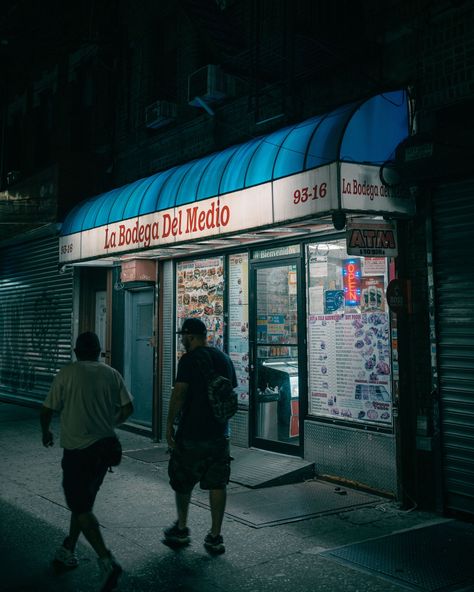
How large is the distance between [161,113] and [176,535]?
809cm

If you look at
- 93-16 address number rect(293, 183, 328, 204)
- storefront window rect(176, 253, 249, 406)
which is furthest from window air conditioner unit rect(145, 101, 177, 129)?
93-16 address number rect(293, 183, 328, 204)

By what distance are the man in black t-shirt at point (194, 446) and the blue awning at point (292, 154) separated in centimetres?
286

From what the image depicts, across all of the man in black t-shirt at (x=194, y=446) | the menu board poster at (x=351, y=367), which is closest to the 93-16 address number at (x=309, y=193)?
the menu board poster at (x=351, y=367)

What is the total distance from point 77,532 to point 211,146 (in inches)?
273

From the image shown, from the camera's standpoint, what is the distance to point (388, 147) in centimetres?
668

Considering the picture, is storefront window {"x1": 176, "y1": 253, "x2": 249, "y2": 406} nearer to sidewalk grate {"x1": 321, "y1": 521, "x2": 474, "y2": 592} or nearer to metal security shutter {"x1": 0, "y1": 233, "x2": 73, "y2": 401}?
sidewalk grate {"x1": 321, "y1": 521, "x2": 474, "y2": 592}

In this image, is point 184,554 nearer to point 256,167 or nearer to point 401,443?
point 401,443

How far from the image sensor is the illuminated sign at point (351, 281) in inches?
291

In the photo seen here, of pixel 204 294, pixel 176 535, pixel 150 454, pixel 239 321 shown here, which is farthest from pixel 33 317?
pixel 176 535

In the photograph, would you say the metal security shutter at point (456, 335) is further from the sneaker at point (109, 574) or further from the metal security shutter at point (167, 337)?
the metal security shutter at point (167, 337)

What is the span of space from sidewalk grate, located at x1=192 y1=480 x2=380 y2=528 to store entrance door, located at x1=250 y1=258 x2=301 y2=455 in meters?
1.01

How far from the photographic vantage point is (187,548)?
17.0 ft

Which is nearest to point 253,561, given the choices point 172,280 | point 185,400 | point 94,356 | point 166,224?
point 185,400

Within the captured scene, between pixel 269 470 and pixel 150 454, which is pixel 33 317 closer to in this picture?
pixel 150 454
